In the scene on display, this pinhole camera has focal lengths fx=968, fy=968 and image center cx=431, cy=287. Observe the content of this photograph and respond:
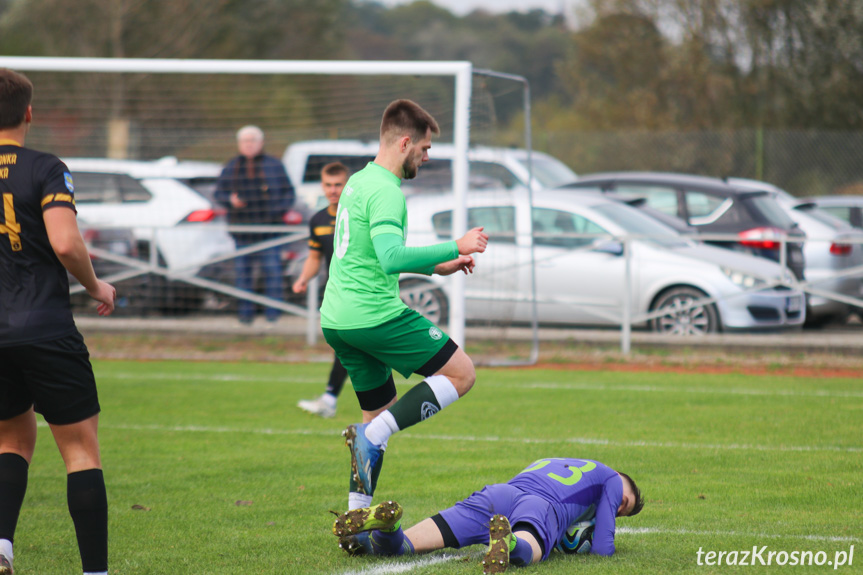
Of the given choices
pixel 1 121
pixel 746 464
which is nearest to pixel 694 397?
pixel 746 464

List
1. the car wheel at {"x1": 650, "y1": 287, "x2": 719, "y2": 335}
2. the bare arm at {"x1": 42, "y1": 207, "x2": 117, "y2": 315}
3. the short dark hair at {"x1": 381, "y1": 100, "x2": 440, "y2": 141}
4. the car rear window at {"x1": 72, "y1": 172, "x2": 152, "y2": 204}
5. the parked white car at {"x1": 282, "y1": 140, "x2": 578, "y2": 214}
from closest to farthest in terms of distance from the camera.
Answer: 1. the bare arm at {"x1": 42, "y1": 207, "x2": 117, "y2": 315}
2. the short dark hair at {"x1": 381, "y1": 100, "x2": 440, "y2": 141}
3. the car wheel at {"x1": 650, "y1": 287, "x2": 719, "y2": 335}
4. the car rear window at {"x1": 72, "y1": 172, "x2": 152, "y2": 204}
5. the parked white car at {"x1": 282, "y1": 140, "x2": 578, "y2": 214}

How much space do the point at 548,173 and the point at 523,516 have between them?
12483 millimetres

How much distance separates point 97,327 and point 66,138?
593cm

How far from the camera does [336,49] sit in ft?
132

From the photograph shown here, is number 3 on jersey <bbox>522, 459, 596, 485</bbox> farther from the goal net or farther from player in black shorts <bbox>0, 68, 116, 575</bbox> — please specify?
the goal net

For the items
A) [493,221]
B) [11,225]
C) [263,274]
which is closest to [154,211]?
[263,274]

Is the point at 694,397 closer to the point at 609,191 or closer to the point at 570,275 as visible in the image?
the point at 570,275

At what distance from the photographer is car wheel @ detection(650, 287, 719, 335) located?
11.4 metres

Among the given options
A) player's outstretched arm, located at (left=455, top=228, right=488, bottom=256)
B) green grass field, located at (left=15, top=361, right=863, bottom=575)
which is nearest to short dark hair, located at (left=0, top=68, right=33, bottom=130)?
player's outstretched arm, located at (left=455, top=228, right=488, bottom=256)

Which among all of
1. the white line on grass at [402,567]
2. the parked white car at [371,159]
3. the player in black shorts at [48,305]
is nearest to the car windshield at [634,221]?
the parked white car at [371,159]

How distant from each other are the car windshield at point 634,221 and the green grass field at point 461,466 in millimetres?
2532

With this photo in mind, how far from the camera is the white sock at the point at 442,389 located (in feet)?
13.8

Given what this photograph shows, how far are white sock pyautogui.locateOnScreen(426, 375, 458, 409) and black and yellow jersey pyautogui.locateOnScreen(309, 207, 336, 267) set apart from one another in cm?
380

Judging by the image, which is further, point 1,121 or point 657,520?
point 657,520
